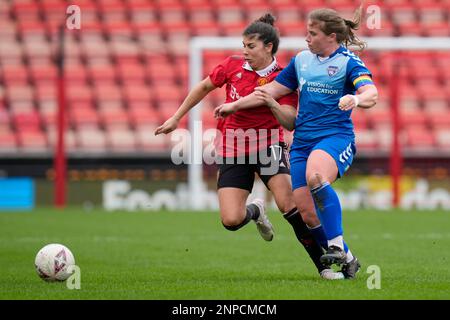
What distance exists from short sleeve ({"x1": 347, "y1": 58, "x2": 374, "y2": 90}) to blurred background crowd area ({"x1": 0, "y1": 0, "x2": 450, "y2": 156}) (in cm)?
1044

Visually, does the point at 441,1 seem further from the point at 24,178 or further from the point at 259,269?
the point at 259,269

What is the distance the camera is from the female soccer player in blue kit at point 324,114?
22.8ft

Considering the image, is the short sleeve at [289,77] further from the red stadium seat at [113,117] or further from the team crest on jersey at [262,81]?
the red stadium seat at [113,117]

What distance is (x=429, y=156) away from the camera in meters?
17.3

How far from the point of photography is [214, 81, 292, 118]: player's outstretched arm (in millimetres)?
7350

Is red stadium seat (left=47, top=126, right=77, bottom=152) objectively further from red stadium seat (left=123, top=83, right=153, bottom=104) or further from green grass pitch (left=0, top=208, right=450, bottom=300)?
green grass pitch (left=0, top=208, right=450, bottom=300)

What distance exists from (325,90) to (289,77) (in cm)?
41

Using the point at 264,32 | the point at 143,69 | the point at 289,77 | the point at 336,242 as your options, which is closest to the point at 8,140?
the point at 143,69

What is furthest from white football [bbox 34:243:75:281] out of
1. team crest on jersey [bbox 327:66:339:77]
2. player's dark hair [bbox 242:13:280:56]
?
team crest on jersey [bbox 327:66:339:77]

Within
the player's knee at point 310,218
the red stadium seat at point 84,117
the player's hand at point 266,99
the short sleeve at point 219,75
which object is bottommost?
the player's knee at point 310,218

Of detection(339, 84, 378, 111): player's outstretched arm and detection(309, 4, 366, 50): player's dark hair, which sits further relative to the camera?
detection(309, 4, 366, 50): player's dark hair

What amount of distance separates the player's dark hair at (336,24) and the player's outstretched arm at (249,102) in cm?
57

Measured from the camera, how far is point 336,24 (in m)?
7.13

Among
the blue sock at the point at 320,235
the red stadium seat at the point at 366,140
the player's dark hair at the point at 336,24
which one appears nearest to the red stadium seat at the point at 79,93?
the red stadium seat at the point at 366,140
